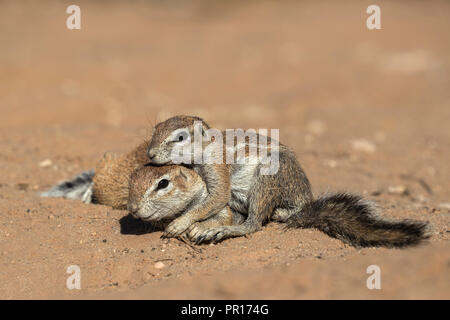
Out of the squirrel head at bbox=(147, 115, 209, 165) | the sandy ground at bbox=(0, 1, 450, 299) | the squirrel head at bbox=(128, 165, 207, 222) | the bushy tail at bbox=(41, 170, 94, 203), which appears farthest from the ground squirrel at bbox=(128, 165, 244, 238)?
A: the bushy tail at bbox=(41, 170, 94, 203)

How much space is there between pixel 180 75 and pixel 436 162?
26.5ft

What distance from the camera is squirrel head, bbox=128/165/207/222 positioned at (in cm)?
503

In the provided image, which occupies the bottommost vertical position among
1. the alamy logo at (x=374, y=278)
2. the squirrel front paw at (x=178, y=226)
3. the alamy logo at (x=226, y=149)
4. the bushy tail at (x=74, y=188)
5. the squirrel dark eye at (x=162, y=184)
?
the alamy logo at (x=374, y=278)

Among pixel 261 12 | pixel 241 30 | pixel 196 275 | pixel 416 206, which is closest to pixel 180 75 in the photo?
pixel 241 30

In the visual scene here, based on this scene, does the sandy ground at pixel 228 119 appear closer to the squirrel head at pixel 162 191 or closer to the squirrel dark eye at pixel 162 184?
the squirrel head at pixel 162 191

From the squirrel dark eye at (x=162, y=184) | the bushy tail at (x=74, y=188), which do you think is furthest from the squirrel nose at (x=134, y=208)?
the bushy tail at (x=74, y=188)

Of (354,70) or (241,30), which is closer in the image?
(354,70)

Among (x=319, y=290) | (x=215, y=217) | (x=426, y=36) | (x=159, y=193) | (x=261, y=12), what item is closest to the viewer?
(x=319, y=290)

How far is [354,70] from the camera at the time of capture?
15680 mm

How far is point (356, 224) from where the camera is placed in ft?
17.0

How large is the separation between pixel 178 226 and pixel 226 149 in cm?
86

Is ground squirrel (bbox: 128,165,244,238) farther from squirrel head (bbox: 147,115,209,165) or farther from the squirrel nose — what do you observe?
squirrel head (bbox: 147,115,209,165)

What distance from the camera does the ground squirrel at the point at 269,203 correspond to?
16.4 ft
